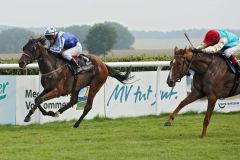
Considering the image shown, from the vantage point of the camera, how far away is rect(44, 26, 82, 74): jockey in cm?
1230

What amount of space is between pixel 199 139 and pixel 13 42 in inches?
1189

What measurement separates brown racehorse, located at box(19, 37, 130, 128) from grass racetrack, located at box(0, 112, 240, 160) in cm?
50

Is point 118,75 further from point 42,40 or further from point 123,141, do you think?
point 123,141

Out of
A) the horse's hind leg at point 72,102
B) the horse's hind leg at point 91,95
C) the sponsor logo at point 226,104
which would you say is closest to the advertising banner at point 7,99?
the horse's hind leg at point 72,102

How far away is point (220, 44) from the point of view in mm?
11086

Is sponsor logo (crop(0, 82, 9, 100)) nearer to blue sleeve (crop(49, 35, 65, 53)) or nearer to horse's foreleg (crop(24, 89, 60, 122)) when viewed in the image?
horse's foreleg (crop(24, 89, 60, 122))

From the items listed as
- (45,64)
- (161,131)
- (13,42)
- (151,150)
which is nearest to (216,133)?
(161,131)

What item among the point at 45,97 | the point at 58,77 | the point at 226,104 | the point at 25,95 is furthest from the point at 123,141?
the point at 226,104

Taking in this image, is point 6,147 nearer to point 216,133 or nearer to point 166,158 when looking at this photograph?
point 166,158

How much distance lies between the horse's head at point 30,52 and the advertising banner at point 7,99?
0.84 m

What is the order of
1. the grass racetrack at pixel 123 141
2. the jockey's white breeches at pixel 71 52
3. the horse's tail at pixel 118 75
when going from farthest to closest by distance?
the horse's tail at pixel 118 75
the jockey's white breeches at pixel 71 52
the grass racetrack at pixel 123 141

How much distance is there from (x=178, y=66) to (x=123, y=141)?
149 centimetres

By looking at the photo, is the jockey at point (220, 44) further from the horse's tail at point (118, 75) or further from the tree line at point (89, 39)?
the tree line at point (89, 39)

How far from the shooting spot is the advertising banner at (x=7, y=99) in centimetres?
1256
